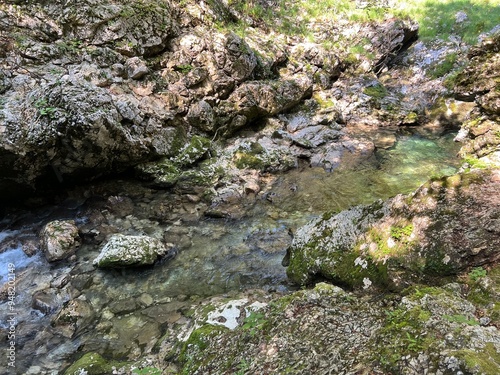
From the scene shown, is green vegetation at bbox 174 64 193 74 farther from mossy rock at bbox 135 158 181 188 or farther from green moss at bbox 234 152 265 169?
mossy rock at bbox 135 158 181 188

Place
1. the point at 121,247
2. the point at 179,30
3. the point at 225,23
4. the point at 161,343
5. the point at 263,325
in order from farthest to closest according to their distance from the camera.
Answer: the point at 225,23, the point at 179,30, the point at 121,247, the point at 161,343, the point at 263,325

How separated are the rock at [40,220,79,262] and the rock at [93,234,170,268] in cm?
82

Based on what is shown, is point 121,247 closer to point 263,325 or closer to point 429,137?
point 263,325

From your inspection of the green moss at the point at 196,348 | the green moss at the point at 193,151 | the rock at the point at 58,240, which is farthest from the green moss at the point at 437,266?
the green moss at the point at 193,151

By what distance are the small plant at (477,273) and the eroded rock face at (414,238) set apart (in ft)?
0.30

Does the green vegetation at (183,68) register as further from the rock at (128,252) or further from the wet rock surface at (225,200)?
the rock at (128,252)

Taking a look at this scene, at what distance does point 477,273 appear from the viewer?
3748mm

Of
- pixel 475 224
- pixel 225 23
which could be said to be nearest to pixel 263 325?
pixel 475 224

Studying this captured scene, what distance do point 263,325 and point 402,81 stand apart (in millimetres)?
17026

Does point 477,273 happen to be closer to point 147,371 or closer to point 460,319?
point 460,319

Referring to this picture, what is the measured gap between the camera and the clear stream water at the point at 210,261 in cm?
522

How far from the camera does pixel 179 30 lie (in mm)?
12336

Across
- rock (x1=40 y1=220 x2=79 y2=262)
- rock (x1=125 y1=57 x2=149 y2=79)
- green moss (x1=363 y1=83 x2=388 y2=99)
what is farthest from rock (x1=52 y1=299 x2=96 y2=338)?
green moss (x1=363 y1=83 x2=388 y2=99)

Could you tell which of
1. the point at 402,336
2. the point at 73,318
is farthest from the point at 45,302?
the point at 402,336
